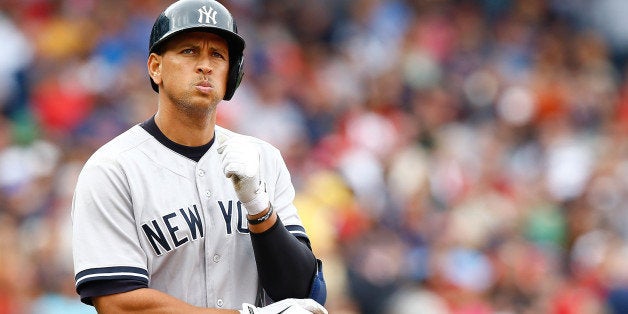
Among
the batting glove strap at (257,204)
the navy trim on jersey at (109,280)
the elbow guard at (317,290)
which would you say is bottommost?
the navy trim on jersey at (109,280)

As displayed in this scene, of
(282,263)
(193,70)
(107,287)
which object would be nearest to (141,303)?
(107,287)

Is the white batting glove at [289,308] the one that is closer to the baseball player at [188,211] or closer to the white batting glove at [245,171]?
the baseball player at [188,211]

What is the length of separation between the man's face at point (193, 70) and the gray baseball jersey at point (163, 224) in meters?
0.14

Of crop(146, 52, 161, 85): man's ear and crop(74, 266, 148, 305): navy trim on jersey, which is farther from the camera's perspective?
crop(146, 52, 161, 85): man's ear

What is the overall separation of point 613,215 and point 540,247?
0.71 m

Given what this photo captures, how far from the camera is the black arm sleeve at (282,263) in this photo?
10.8 ft

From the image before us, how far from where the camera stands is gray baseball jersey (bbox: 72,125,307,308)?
3.28 m

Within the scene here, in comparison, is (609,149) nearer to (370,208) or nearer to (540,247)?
(540,247)

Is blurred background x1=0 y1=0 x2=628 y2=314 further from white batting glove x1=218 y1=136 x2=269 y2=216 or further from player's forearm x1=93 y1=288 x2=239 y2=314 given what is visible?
white batting glove x1=218 y1=136 x2=269 y2=216

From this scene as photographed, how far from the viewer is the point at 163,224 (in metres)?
3.32

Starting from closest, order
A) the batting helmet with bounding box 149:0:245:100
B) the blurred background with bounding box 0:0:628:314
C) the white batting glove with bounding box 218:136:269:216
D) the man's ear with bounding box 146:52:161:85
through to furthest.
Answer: the white batting glove with bounding box 218:136:269:216 → the batting helmet with bounding box 149:0:245:100 → the man's ear with bounding box 146:52:161:85 → the blurred background with bounding box 0:0:628:314

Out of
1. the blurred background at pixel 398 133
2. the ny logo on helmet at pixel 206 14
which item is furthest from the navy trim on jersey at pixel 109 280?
the blurred background at pixel 398 133

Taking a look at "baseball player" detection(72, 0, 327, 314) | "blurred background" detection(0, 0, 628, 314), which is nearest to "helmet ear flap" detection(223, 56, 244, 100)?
"baseball player" detection(72, 0, 327, 314)

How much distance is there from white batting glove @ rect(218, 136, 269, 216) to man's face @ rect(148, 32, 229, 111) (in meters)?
0.18
